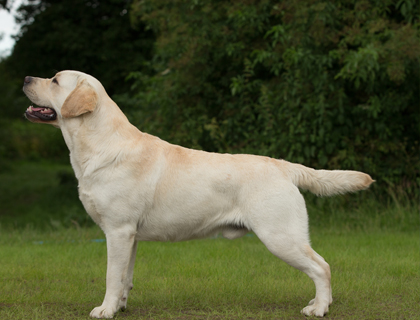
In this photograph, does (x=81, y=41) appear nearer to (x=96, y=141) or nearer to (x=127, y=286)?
(x=96, y=141)

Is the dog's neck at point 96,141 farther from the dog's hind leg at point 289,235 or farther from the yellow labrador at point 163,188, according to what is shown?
the dog's hind leg at point 289,235

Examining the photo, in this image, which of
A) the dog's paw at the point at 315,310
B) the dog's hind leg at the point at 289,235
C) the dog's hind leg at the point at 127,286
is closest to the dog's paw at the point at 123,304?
the dog's hind leg at the point at 127,286

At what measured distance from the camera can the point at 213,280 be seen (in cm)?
546

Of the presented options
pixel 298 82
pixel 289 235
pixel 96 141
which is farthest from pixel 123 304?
pixel 298 82

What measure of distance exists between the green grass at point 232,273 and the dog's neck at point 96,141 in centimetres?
133

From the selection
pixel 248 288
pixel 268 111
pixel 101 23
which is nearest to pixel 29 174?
pixel 101 23

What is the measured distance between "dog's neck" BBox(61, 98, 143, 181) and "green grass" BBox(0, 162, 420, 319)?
4.36 ft

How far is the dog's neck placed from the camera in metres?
4.31

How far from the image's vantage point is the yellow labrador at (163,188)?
13.8ft

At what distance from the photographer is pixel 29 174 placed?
23219 mm

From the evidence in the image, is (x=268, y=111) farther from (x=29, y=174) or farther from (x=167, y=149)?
(x=29, y=174)

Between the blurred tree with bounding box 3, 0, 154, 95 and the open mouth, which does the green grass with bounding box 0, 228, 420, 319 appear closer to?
the open mouth

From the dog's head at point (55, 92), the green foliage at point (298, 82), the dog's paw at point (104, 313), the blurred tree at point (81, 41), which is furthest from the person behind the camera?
the blurred tree at point (81, 41)

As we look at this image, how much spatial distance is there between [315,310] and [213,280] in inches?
58.6
